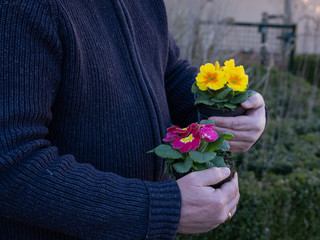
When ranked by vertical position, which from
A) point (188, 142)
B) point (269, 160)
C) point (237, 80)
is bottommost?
point (269, 160)

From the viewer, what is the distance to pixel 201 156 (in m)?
1.00

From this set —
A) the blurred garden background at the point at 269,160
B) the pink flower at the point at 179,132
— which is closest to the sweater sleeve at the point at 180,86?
the blurred garden background at the point at 269,160

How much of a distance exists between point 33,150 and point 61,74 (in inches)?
8.3

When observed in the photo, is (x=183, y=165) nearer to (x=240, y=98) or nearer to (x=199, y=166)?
(x=199, y=166)

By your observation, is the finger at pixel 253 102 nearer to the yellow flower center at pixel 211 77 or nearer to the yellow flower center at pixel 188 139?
the yellow flower center at pixel 211 77

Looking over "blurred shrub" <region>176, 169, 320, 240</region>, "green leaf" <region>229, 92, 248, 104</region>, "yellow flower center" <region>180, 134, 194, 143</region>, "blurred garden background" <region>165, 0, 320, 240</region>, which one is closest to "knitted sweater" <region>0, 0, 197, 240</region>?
"yellow flower center" <region>180, 134, 194, 143</region>

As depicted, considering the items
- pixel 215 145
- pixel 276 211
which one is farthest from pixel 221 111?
pixel 276 211

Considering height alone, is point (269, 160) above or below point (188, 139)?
below

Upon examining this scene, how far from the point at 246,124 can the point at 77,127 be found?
1.80 ft

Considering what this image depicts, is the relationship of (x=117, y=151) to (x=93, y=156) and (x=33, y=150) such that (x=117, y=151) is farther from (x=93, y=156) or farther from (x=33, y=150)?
(x=33, y=150)

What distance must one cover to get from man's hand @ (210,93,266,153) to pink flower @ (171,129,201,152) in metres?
0.20

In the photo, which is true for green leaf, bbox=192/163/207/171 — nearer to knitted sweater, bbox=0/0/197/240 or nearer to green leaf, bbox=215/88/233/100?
knitted sweater, bbox=0/0/197/240

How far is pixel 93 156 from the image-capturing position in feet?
3.53

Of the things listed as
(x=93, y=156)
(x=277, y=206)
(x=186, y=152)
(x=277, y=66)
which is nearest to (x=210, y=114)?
(x=186, y=152)
